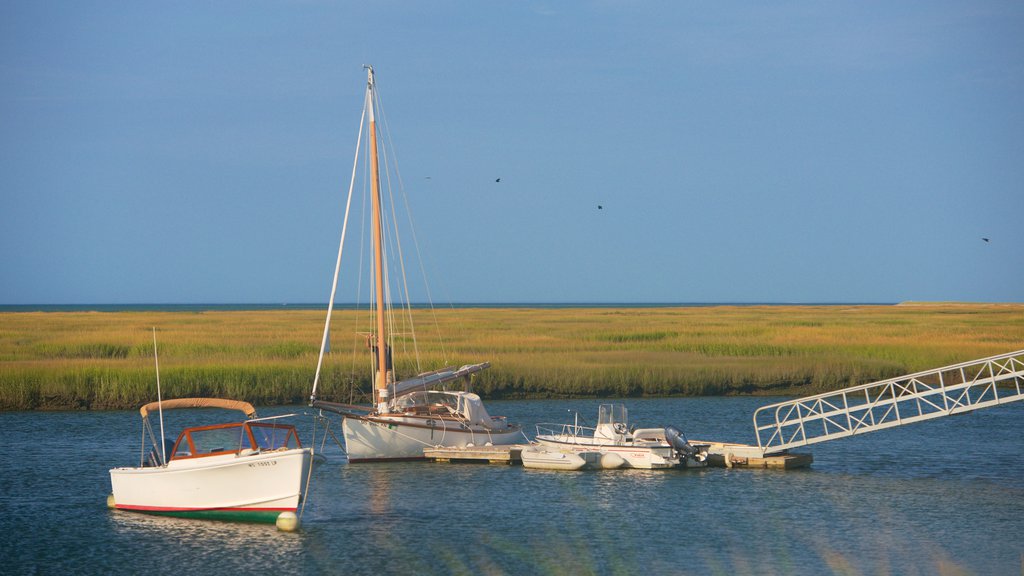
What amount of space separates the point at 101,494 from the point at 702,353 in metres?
46.1

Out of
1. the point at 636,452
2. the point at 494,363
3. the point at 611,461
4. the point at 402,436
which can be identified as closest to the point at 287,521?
the point at 402,436

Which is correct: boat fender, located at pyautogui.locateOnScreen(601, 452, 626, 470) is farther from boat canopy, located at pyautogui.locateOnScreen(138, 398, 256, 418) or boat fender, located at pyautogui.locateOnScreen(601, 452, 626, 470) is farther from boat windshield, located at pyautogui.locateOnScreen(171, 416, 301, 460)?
boat canopy, located at pyautogui.locateOnScreen(138, 398, 256, 418)

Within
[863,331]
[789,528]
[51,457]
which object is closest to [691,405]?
[789,528]

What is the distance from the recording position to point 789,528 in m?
27.1

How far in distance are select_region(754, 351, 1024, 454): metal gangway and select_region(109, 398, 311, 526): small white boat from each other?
45.5ft

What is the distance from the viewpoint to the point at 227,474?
87.6ft

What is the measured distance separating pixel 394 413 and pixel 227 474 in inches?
446

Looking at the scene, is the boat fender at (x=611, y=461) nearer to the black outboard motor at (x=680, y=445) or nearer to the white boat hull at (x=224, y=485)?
the black outboard motor at (x=680, y=445)

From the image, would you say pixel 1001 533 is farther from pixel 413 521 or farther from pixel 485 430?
pixel 485 430

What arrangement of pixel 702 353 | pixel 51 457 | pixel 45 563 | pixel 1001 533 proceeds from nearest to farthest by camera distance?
pixel 45 563 < pixel 1001 533 < pixel 51 457 < pixel 702 353

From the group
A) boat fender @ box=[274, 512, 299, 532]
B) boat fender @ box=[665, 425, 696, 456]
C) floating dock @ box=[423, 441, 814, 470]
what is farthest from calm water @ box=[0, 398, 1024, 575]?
boat fender @ box=[665, 425, 696, 456]

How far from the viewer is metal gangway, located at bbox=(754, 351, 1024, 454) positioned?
3331 centimetres

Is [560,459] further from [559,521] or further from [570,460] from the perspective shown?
[559,521]

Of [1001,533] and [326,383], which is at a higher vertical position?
[326,383]
